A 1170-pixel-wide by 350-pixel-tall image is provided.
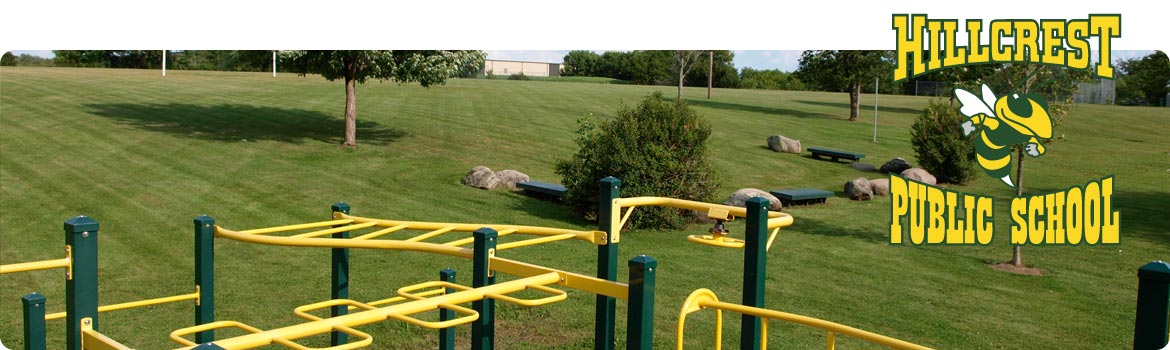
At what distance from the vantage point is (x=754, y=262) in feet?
16.0

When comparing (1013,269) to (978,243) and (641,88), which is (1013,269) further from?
(641,88)

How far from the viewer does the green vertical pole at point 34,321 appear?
528 cm

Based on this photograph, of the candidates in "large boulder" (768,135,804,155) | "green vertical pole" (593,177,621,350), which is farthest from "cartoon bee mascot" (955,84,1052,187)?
"large boulder" (768,135,804,155)

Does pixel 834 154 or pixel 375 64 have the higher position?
pixel 375 64

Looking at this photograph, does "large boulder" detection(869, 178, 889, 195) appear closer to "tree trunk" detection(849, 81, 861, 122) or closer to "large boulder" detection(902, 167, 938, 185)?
"large boulder" detection(902, 167, 938, 185)

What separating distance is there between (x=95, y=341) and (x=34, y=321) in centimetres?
140

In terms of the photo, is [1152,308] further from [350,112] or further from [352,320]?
[350,112]

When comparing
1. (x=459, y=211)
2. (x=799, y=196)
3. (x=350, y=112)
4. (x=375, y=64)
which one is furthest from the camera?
(x=350, y=112)

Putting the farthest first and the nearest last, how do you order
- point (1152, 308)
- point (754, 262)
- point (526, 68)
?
point (526, 68)
point (754, 262)
point (1152, 308)

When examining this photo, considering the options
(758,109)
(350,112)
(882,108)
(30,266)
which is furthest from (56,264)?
(882,108)

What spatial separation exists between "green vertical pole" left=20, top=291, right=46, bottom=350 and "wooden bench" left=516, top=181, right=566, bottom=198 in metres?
11.5

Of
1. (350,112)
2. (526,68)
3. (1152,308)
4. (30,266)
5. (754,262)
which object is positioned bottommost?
(30,266)

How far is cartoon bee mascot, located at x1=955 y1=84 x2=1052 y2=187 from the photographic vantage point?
42.4ft

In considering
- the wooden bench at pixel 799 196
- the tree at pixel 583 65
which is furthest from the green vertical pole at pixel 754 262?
the tree at pixel 583 65
